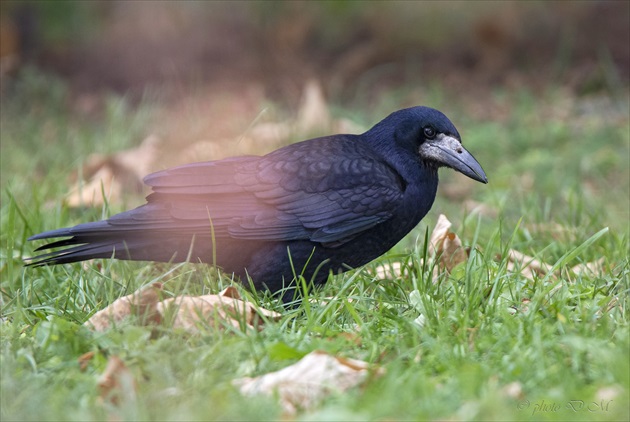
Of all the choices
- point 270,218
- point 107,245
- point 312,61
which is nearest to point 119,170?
point 107,245

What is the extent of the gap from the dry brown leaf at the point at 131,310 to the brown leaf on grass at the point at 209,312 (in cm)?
6

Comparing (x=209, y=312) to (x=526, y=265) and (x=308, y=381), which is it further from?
(x=526, y=265)

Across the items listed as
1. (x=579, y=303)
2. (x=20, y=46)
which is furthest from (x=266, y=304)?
(x=20, y=46)

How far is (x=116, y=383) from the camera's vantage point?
2584 mm

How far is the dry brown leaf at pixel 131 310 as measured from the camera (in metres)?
3.09

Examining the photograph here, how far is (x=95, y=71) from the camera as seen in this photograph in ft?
27.3

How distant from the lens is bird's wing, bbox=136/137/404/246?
3779 mm

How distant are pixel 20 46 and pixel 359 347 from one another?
609cm

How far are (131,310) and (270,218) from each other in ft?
2.84

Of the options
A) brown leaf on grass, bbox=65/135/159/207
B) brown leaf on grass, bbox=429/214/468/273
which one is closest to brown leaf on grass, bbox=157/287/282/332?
brown leaf on grass, bbox=429/214/468/273

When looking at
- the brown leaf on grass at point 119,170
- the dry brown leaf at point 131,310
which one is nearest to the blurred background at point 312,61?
the brown leaf on grass at point 119,170

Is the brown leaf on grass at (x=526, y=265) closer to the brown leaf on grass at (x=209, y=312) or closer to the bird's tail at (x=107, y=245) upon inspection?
the brown leaf on grass at (x=209, y=312)

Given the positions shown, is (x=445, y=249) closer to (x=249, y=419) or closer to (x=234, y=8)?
(x=249, y=419)

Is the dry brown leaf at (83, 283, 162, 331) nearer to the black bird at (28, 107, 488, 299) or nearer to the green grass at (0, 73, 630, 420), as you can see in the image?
the green grass at (0, 73, 630, 420)
